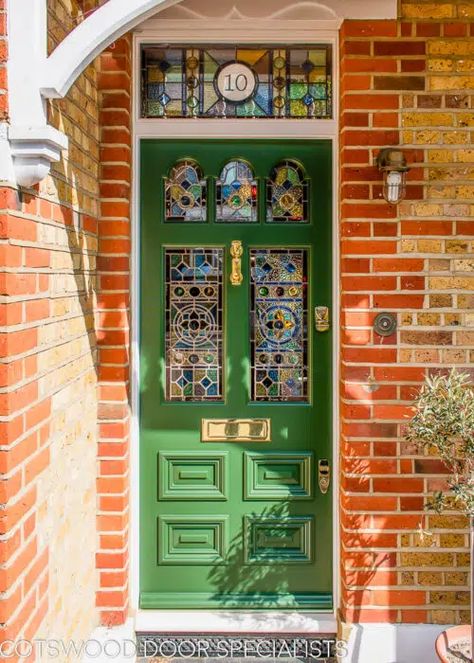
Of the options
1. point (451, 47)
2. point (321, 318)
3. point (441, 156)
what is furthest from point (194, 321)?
point (451, 47)

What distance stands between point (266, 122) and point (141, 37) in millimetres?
696

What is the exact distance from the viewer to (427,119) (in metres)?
2.96

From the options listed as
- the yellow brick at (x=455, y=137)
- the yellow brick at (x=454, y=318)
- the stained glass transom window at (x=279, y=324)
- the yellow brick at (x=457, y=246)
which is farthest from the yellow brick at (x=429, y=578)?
the yellow brick at (x=455, y=137)

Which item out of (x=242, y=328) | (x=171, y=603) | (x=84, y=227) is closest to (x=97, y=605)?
(x=171, y=603)

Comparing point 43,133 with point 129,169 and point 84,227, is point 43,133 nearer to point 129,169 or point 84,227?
point 84,227

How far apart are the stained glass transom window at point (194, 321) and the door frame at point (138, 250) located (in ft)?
0.53

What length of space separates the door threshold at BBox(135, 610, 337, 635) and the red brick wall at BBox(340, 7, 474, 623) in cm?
22

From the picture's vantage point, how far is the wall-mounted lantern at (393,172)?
9.38 feet

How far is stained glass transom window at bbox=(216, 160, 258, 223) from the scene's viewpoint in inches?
126

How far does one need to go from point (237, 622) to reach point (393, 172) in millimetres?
2163

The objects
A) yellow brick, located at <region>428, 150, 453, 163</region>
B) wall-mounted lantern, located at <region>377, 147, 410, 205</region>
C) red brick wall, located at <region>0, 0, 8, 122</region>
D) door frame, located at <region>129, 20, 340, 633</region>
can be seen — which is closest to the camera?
red brick wall, located at <region>0, 0, 8, 122</region>

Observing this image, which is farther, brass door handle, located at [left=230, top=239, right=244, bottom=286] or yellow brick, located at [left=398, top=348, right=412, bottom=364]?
brass door handle, located at [left=230, top=239, right=244, bottom=286]

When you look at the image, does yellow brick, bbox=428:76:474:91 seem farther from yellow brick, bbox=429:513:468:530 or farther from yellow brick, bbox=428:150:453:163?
yellow brick, bbox=429:513:468:530

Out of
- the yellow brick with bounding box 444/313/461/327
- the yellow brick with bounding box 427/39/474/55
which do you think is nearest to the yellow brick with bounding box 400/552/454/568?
the yellow brick with bounding box 444/313/461/327
